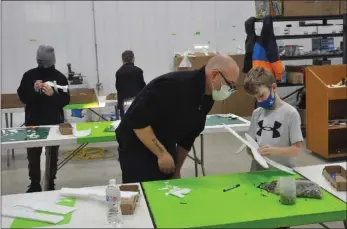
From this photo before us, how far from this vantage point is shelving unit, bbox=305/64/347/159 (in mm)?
4887

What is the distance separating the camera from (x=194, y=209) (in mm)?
1754

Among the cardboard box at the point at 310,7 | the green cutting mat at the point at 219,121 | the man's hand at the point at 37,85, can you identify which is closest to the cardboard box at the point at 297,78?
the cardboard box at the point at 310,7

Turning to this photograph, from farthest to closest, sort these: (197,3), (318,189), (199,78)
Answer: (197,3) → (199,78) → (318,189)

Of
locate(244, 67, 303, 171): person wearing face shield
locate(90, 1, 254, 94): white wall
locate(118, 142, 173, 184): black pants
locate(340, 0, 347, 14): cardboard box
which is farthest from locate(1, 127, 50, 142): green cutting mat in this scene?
locate(340, 0, 347, 14): cardboard box

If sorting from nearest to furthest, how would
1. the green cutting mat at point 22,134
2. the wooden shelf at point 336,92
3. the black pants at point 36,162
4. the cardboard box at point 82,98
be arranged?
the green cutting mat at point 22,134
the black pants at point 36,162
the wooden shelf at point 336,92
the cardboard box at point 82,98

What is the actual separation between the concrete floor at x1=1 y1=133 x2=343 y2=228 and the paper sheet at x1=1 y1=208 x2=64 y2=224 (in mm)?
2705

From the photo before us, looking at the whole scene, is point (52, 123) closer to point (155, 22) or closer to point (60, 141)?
point (60, 141)

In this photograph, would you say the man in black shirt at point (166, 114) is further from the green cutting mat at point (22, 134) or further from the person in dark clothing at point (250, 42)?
the person in dark clothing at point (250, 42)

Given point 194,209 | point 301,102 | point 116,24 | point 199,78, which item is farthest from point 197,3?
point 194,209

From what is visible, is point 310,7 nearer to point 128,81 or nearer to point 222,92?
point 128,81

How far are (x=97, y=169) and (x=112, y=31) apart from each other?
3546 millimetres

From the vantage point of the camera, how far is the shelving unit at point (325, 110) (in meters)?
4.89

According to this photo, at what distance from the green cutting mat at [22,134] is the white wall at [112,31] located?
4.06m

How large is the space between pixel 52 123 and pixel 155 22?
4515 mm
